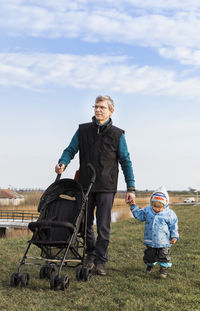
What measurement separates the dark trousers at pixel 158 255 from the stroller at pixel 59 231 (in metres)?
0.87

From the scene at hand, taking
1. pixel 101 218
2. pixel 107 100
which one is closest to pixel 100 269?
pixel 101 218

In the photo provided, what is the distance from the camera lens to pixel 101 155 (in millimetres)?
5242

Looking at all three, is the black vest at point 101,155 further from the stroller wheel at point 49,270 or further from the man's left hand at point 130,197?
the stroller wheel at point 49,270

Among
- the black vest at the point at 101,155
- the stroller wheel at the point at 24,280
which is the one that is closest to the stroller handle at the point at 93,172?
the black vest at the point at 101,155

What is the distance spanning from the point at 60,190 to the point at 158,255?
1524 mm

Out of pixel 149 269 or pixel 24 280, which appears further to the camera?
pixel 149 269

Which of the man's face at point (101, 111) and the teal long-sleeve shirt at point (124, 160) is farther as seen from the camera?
the teal long-sleeve shirt at point (124, 160)

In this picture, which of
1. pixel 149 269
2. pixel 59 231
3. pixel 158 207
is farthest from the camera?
pixel 149 269

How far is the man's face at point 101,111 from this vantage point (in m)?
5.23

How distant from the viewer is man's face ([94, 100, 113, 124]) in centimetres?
523

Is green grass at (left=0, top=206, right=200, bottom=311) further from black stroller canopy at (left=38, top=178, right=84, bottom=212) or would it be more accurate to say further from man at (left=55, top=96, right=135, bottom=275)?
black stroller canopy at (left=38, top=178, right=84, bottom=212)

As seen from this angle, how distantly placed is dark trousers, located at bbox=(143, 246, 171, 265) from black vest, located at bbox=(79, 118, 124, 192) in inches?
36.5

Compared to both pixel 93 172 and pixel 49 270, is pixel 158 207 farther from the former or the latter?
pixel 49 270

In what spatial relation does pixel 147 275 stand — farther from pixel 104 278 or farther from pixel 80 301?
pixel 80 301
